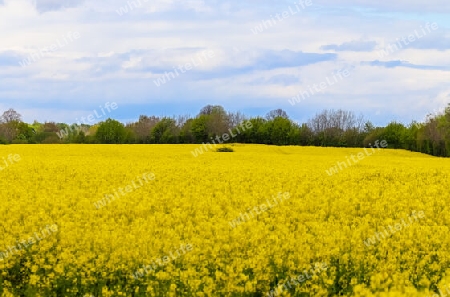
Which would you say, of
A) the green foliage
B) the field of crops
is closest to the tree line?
the green foliage

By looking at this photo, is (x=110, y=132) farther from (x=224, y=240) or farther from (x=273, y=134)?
(x=224, y=240)

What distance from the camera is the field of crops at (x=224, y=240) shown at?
10203 millimetres

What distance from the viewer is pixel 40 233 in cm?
1270

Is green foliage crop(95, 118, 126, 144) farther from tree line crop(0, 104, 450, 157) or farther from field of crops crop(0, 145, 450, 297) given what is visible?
field of crops crop(0, 145, 450, 297)

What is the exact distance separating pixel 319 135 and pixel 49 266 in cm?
7418

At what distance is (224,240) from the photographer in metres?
11.9

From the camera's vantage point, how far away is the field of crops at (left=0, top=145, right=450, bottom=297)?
33.5ft

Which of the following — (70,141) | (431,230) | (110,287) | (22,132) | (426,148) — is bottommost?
(426,148)

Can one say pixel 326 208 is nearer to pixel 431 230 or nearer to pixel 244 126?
pixel 431 230

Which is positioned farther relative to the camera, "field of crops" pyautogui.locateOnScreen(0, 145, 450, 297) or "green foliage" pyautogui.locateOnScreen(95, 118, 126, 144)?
"green foliage" pyautogui.locateOnScreen(95, 118, 126, 144)

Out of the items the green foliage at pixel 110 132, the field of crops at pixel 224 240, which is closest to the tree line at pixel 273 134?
the green foliage at pixel 110 132

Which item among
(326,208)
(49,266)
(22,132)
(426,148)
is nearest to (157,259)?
(49,266)

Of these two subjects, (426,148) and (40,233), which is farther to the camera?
(426,148)

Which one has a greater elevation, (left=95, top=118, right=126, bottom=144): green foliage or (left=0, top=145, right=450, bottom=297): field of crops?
(left=95, top=118, right=126, bottom=144): green foliage
